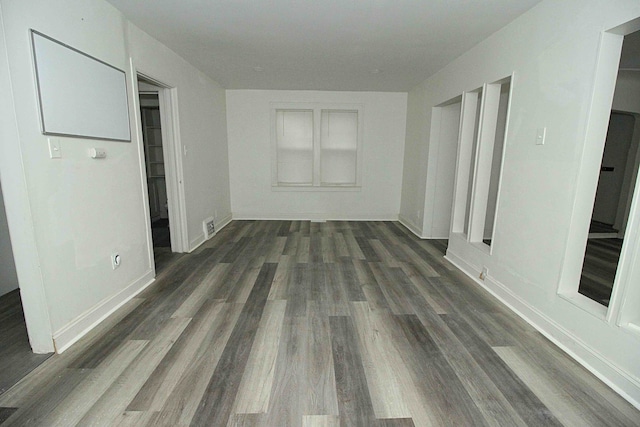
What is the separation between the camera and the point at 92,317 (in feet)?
7.43

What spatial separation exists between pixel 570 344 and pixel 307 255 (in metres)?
2.71

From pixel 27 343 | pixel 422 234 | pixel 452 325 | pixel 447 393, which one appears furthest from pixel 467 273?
pixel 27 343

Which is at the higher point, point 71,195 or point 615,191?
point 71,195

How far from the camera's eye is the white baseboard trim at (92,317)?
6.55 ft

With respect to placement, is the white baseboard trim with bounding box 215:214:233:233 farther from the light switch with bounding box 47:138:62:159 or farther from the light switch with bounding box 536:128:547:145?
the light switch with bounding box 536:128:547:145

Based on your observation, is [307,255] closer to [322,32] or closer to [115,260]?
[115,260]

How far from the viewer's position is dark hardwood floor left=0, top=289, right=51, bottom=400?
173cm

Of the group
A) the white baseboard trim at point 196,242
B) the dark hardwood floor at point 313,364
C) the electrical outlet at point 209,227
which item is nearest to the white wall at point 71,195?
the dark hardwood floor at point 313,364

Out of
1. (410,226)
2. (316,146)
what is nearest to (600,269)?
(410,226)

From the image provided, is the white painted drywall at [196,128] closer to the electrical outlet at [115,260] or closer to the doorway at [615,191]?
the electrical outlet at [115,260]

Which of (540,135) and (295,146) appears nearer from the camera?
(540,135)

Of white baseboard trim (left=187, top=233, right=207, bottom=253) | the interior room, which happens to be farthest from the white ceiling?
white baseboard trim (left=187, top=233, right=207, bottom=253)

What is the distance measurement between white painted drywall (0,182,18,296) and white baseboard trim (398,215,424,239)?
197 inches

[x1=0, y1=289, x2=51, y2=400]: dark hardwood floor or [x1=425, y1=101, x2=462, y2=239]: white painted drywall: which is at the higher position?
[x1=425, y1=101, x2=462, y2=239]: white painted drywall
